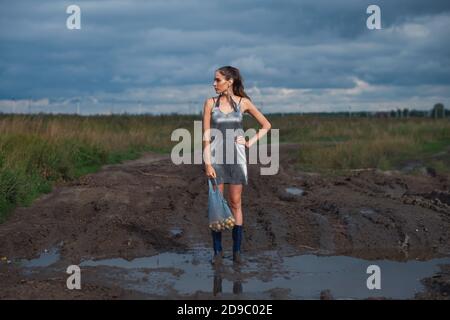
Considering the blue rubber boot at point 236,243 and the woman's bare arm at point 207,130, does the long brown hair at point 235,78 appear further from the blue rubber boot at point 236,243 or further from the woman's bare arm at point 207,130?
the blue rubber boot at point 236,243

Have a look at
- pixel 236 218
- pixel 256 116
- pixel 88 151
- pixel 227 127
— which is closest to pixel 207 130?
pixel 227 127

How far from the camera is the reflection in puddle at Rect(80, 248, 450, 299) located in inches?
273

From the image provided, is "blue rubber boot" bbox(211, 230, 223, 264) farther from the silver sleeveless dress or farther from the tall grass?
the tall grass

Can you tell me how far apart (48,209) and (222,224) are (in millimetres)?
4361

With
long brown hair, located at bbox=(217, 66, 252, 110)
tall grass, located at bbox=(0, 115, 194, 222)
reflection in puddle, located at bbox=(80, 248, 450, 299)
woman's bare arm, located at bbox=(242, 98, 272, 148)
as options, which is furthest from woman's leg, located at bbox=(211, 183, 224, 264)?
tall grass, located at bbox=(0, 115, 194, 222)

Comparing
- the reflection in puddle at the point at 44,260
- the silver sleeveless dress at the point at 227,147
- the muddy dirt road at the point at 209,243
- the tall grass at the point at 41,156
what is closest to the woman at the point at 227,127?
the silver sleeveless dress at the point at 227,147

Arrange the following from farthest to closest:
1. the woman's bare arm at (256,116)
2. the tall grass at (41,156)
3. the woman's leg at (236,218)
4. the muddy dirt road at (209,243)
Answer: the tall grass at (41,156)
the woman's leg at (236,218)
the woman's bare arm at (256,116)
the muddy dirt road at (209,243)

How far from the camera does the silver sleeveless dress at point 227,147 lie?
26.1ft

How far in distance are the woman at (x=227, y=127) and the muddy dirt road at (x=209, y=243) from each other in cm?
86

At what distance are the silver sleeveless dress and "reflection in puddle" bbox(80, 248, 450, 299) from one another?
97 cm

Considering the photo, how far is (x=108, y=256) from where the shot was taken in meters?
8.58

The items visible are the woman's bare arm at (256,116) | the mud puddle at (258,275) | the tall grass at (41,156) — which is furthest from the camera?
the tall grass at (41,156)
